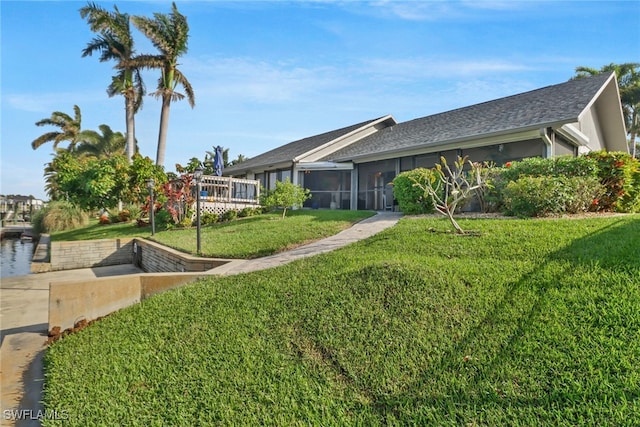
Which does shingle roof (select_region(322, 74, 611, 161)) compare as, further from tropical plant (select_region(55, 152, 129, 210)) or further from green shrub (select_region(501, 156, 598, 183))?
tropical plant (select_region(55, 152, 129, 210))

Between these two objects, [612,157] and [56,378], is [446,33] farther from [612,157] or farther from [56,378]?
[56,378]

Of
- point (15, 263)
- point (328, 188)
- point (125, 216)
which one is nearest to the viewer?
point (15, 263)

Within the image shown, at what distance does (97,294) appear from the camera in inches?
210

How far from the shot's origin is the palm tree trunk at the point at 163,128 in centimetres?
2409

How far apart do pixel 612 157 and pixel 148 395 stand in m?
10.3

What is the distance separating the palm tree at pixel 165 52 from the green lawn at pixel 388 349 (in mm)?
22263

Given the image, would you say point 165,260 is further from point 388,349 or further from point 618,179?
point 618,179

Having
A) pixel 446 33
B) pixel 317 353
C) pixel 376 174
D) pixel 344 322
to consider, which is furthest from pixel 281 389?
pixel 376 174

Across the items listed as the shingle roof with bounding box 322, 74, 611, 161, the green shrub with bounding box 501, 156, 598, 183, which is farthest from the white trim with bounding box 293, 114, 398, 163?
the green shrub with bounding box 501, 156, 598, 183

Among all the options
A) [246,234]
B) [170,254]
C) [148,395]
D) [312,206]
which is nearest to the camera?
[148,395]

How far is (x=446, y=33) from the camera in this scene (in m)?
8.83

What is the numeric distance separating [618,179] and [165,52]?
26.2m

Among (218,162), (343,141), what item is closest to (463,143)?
(343,141)

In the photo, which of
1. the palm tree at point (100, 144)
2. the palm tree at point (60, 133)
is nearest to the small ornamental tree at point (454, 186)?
the palm tree at point (100, 144)
